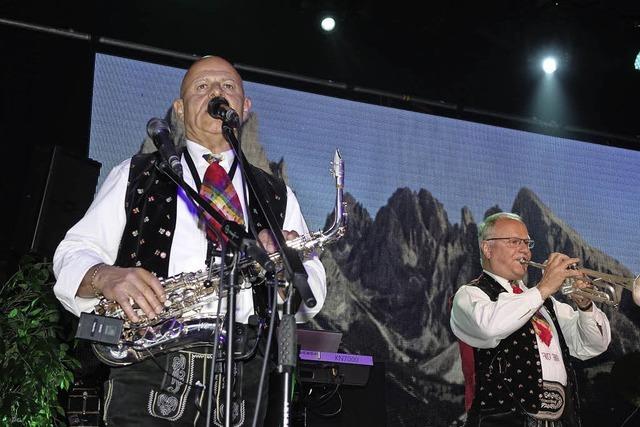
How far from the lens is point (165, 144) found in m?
2.47

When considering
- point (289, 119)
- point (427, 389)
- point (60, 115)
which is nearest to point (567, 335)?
point (427, 389)

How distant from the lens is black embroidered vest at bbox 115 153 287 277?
2754 mm

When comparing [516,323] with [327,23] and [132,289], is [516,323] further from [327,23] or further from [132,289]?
[327,23]

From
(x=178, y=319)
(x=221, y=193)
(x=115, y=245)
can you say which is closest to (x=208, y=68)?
(x=221, y=193)

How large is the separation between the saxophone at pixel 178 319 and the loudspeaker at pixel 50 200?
6.57 ft

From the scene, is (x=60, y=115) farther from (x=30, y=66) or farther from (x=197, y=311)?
(x=197, y=311)

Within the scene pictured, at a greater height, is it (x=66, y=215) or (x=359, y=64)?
(x=359, y=64)

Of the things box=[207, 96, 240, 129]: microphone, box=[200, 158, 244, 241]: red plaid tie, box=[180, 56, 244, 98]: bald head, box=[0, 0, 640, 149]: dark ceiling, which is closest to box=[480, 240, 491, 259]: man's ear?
box=[0, 0, 640, 149]: dark ceiling

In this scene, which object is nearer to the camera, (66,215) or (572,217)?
(66,215)

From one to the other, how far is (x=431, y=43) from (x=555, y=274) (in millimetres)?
2764

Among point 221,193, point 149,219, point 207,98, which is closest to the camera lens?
point 149,219

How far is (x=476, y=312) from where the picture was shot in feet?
14.8

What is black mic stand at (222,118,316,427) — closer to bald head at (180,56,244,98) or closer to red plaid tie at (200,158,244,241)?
red plaid tie at (200,158,244,241)

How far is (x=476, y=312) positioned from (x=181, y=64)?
2.72 meters
